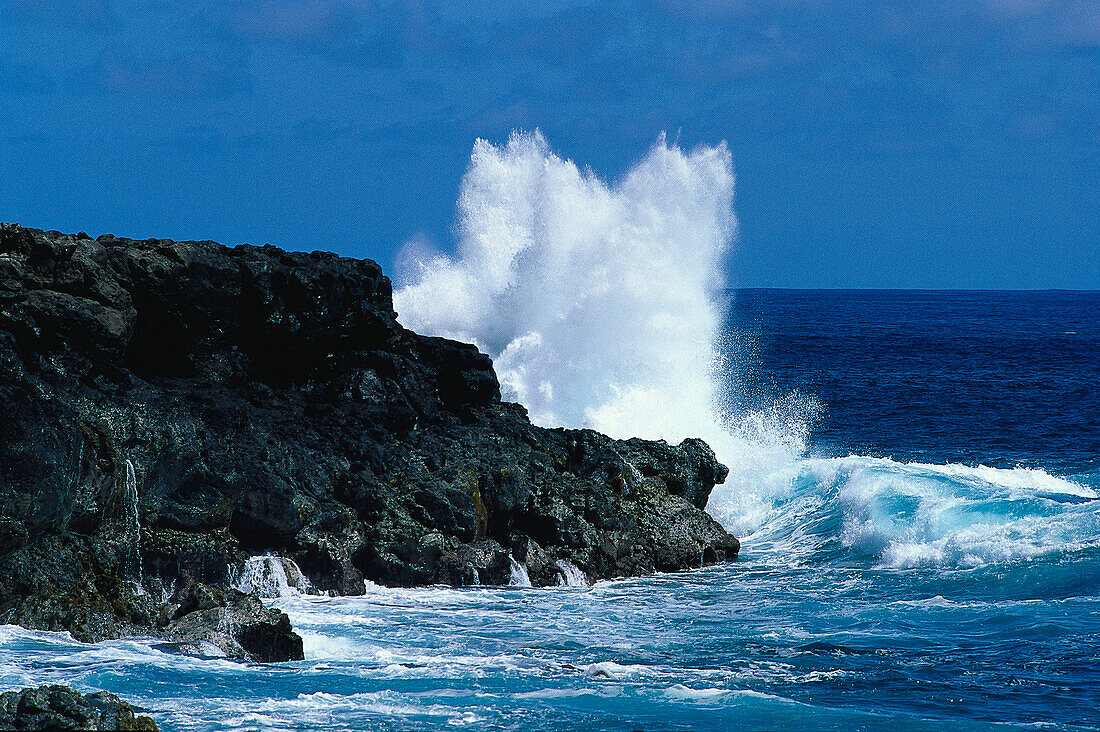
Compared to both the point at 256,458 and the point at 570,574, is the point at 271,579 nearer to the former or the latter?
the point at 256,458

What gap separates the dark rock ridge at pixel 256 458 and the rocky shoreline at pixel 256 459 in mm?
36

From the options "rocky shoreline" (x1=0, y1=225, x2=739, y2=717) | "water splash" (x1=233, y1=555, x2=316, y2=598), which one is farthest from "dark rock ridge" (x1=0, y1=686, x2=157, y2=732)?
"water splash" (x1=233, y1=555, x2=316, y2=598)

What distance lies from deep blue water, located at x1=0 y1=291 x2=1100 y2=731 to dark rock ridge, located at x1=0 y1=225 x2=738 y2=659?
814 millimetres

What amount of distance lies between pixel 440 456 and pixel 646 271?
17418mm

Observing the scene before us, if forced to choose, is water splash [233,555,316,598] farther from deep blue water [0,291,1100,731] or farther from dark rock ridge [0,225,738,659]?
deep blue water [0,291,1100,731]

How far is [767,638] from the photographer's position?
1571 centimetres

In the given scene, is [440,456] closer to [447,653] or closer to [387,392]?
[387,392]

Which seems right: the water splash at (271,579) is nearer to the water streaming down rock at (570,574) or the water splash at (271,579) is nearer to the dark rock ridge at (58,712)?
the water streaming down rock at (570,574)

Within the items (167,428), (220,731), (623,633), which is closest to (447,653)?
(623,633)

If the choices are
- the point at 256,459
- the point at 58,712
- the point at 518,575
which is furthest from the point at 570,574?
the point at 58,712

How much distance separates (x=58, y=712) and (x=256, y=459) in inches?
349

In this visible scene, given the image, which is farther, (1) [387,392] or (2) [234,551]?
(1) [387,392]

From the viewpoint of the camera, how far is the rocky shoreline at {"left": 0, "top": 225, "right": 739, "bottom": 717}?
1541 cm

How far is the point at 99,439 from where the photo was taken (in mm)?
16625
